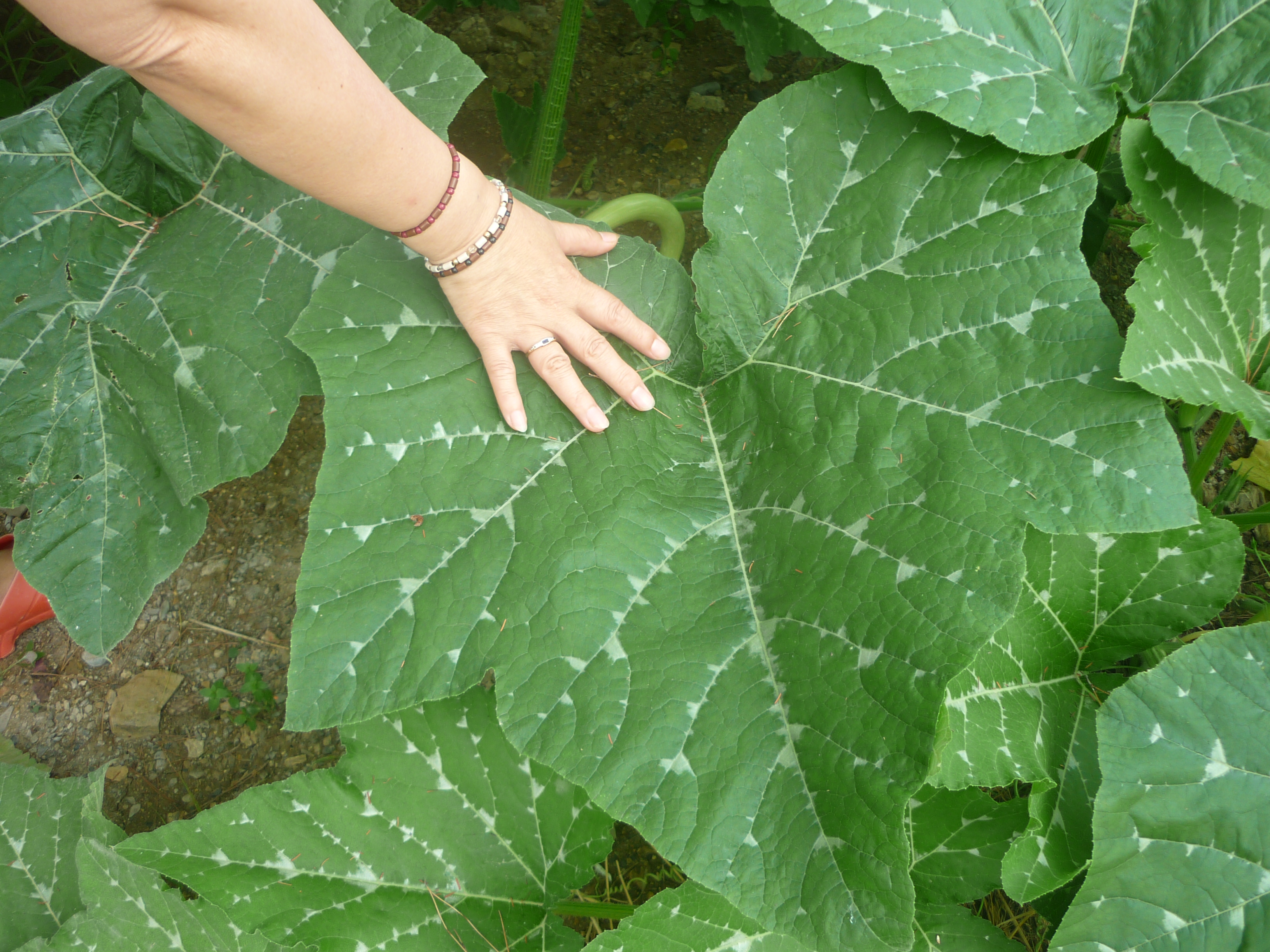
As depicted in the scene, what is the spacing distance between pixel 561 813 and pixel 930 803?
805 millimetres

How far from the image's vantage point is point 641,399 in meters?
1.49

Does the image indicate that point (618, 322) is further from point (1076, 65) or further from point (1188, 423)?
point (1188, 423)

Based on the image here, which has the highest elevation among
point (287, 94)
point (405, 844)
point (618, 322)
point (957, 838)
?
point (287, 94)

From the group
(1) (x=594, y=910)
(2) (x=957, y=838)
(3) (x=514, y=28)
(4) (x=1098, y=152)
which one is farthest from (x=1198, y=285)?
(3) (x=514, y=28)

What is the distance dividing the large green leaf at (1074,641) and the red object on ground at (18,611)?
2.55 meters

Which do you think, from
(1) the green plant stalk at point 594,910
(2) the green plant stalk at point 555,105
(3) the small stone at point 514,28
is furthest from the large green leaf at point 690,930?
(3) the small stone at point 514,28

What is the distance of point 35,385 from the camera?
66.7 inches

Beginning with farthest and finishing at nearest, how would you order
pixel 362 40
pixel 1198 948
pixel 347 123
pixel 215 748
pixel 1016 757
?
pixel 215 748, pixel 362 40, pixel 1016 757, pixel 1198 948, pixel 347 123

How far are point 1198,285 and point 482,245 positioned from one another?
141 cm

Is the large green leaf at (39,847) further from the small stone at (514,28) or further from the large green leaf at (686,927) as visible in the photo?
the small stone at (514,28)

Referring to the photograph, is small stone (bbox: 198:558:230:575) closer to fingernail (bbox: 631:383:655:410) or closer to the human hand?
the human hand

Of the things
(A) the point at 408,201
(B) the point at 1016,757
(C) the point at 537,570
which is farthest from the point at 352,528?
(B) the point at 1016,757

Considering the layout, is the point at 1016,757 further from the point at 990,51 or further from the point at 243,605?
the point at 243,605

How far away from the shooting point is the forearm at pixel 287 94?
986mm
